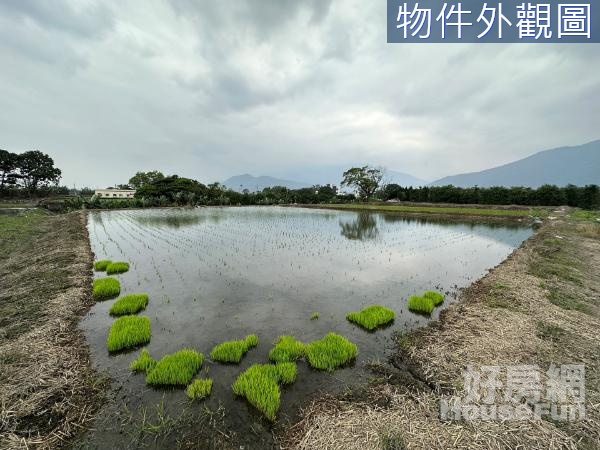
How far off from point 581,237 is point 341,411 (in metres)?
29.5

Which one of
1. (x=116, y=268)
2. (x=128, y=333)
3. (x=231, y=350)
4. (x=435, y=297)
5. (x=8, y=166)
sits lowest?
(x=435, y=297)

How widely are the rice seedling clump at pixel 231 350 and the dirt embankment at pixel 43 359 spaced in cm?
216

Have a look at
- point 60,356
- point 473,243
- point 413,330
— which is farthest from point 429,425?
point 473,243

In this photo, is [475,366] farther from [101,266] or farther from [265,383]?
[101,266]

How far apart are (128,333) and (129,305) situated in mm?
2083

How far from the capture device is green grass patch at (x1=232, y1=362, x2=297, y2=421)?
4.42 metres

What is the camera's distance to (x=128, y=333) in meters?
6.55

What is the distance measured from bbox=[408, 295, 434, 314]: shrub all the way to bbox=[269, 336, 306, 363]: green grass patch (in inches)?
177

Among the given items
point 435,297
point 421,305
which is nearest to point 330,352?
point 421,305

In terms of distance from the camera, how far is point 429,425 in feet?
13.0

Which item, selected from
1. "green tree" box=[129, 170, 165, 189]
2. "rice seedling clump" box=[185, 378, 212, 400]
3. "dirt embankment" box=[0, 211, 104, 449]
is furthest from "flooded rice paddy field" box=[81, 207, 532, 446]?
"green tree" box=[129, 170, 165, 189]

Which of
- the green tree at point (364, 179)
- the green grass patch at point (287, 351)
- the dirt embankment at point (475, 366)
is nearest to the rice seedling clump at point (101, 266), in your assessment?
the green grass patch at point (287, 351)

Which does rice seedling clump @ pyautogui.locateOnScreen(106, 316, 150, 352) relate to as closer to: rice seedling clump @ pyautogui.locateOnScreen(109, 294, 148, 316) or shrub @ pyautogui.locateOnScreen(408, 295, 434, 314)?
rice seedling clump @ pyautogui.locateOnScreen(109, 294, 148, 316)

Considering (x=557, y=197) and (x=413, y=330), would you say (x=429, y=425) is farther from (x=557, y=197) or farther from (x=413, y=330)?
(x=557, y=197)
